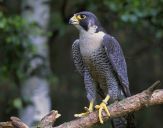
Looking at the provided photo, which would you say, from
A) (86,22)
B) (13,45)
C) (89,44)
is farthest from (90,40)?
(13,45)

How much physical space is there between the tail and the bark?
2.22 m

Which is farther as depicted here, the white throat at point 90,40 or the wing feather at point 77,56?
the wing feather at point 77,56

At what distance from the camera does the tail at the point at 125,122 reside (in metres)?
5.65

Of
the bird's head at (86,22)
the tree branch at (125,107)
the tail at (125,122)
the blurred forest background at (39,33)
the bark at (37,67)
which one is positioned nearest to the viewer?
the tree branch at (125,107)

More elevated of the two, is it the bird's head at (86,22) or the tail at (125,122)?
the bird's head at (86,22)

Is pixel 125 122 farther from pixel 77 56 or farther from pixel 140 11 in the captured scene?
pixel 140 11

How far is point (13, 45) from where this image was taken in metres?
7.68

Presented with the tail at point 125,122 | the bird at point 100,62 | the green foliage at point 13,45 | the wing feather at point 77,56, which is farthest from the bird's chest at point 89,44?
the green foliage at point 13,45

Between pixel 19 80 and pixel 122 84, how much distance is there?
8.88 ft

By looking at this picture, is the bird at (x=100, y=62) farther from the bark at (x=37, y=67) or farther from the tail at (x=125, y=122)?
the bark at (x=37, y=67)

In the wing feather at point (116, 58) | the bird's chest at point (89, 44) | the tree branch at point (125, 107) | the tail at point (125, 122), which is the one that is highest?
the bird's chest at point (89, 44)

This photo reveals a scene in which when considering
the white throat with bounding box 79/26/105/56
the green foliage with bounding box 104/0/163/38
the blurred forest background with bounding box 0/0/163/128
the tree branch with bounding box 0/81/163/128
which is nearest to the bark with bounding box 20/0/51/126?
the blurred forest background with bounding box 0/0/163/128

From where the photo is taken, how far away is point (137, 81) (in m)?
13.1

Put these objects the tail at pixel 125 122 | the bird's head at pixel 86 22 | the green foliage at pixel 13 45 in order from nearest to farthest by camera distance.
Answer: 1. the tail at pixel 125 122
2. the bird's head at pixel 86 22
3. the green foliage at pixel 13 45
